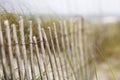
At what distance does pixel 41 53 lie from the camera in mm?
2412

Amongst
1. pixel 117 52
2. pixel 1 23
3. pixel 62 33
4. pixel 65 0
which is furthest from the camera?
pixel 117 52

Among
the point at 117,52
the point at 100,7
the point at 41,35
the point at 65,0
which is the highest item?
the point at 41,35

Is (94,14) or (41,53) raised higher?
(41,53)

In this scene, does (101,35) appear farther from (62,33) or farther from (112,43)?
(62,33)

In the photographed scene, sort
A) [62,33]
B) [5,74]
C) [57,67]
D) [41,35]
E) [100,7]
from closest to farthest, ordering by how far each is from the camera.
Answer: [5,74] → [41,35] → [57,67] → [62,33] → [100,7]

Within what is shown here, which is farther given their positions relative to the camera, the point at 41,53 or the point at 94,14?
the point at 94,14

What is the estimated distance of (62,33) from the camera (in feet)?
9.92

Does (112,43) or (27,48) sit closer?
(27,48)

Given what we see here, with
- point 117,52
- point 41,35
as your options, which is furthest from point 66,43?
point 117,52

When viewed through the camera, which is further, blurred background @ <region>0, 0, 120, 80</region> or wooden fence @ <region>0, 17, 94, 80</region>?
blurred background @ <region>0, 0, 120, 80</region>

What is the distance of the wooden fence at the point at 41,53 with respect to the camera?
Answer: 6.83 ft

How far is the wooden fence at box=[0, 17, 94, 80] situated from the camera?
6.83ft

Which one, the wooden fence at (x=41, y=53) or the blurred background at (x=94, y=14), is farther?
the blurred background at (x=94, y=14)

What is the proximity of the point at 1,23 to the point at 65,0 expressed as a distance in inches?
118
